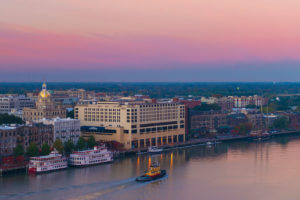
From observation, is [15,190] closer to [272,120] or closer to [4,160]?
[4,160]

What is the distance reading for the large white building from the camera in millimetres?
36094

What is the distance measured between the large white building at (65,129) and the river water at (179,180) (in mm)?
4039

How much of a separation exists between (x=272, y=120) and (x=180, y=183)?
1234 inches

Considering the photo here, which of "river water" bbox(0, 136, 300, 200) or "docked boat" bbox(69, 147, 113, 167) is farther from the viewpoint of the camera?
"docked boat" bbox(69, 147, 113, 167)

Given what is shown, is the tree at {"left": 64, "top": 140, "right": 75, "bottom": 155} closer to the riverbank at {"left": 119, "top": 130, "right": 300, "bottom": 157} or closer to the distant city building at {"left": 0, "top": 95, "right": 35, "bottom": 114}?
the riverbank at {"left": 119, "top": 130, "right": 300, "bottom": 157}

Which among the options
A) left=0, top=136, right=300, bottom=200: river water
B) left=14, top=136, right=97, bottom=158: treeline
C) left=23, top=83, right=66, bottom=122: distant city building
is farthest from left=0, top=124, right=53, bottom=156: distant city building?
left=23, top=83, right=66, bottom=122: distant city building

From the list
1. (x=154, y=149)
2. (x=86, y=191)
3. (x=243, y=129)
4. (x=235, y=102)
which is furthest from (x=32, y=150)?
(x=235, y=102)

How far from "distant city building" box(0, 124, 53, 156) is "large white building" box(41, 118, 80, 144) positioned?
564 mm

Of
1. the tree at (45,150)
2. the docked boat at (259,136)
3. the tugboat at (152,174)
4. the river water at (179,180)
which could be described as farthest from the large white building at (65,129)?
the docked boat at (259,136)

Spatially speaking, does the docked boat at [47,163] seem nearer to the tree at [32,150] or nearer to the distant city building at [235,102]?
the tree at [32,150]

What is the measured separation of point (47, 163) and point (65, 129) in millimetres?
6452

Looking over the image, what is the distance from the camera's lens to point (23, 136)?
33.4 metres

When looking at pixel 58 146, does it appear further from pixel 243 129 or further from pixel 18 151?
pixel 243 129

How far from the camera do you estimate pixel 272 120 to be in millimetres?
57156
